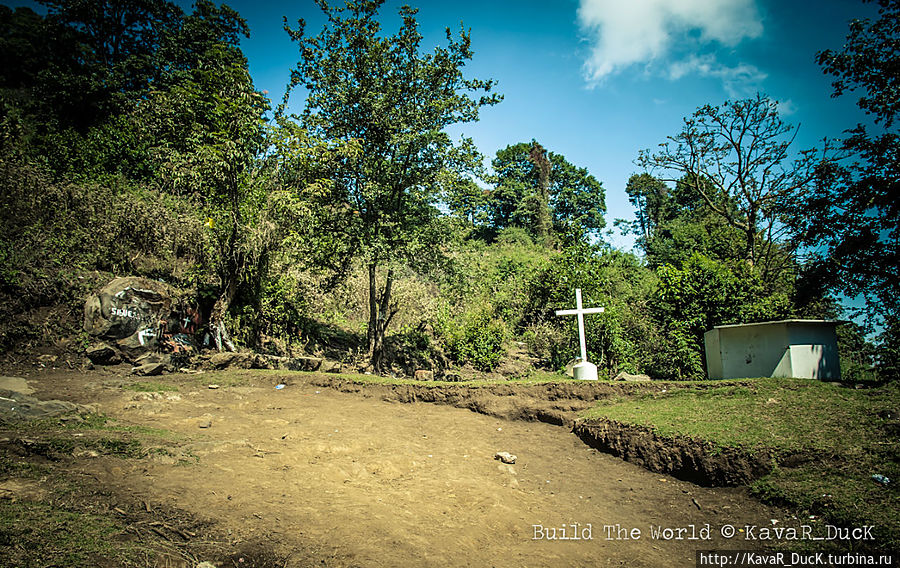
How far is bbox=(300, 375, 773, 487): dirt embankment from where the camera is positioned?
4734 mm

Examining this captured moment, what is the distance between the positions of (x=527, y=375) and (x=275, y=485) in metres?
11.7

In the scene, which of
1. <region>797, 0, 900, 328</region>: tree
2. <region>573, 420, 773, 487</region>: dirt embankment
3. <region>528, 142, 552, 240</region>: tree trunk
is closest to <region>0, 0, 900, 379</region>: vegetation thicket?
<region>797, 0, 900, 328</region>: tree

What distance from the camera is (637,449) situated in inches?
228

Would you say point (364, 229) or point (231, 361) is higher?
point (364, 229)

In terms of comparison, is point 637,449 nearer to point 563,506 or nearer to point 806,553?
point 563,506

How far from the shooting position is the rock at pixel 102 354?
8.59 m

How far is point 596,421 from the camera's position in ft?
22.3

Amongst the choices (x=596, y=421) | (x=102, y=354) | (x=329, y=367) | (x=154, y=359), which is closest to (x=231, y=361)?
(x=154, y=359)

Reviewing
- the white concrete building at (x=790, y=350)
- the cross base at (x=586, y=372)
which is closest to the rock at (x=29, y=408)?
the cross base at (x=586, y=372)

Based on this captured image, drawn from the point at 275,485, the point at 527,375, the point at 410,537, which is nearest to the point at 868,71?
the point at 527,375

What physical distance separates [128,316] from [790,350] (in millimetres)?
14253

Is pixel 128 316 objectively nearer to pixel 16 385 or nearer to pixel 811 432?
pixel 16 385

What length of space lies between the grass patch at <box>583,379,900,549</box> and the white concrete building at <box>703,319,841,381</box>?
2.38 m

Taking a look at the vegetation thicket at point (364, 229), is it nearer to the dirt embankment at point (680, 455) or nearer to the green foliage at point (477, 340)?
the green foliage at point (477, 340)
